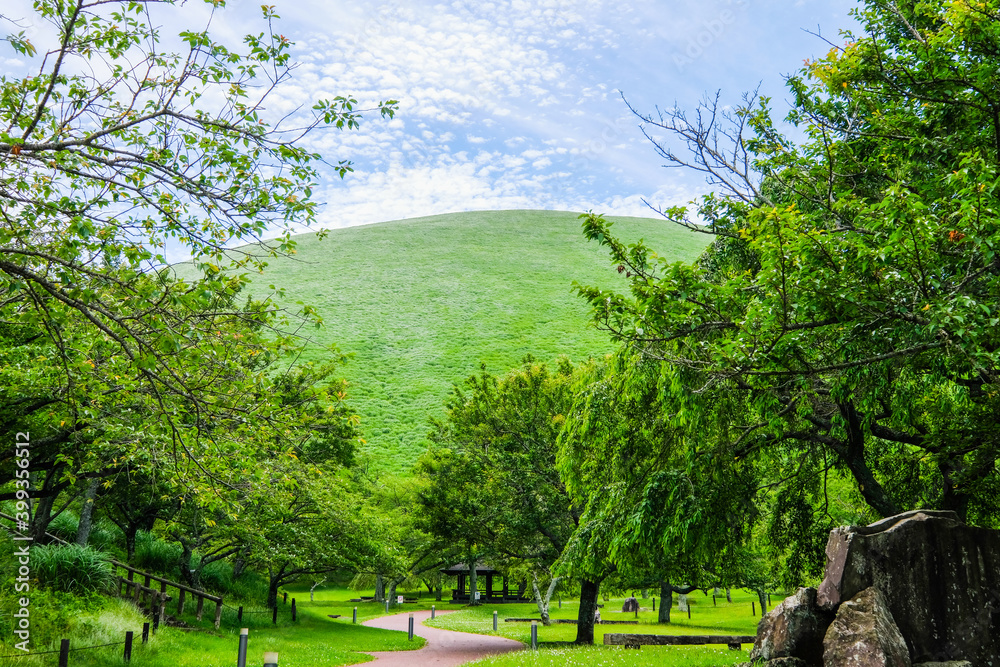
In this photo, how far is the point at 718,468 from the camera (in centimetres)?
1252

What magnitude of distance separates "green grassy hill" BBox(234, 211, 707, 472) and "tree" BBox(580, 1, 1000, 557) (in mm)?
43841

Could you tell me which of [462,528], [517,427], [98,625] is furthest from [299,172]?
[462,528]

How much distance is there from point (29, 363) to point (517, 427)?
56.6ft

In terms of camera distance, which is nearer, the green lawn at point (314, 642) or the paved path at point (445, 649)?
the green lawn at point (314, 642)

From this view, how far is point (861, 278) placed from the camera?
7445 millimetres

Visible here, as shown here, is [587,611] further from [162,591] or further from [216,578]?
[216,578]

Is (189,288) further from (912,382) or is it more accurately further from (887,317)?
(912,382)

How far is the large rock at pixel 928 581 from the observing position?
9680 mm

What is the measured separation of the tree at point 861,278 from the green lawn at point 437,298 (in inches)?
1363

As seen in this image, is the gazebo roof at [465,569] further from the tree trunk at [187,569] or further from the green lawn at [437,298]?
the tree trunk at [187,569]

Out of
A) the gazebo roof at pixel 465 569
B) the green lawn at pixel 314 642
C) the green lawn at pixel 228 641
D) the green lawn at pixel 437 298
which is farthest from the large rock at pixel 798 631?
the gazebo roof at pixel 465 569

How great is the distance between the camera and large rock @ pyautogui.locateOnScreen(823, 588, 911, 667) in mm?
8797

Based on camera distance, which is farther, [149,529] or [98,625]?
[149,529]

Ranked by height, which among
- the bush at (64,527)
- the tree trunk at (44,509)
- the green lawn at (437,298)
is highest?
the green lawn at (437,298)
